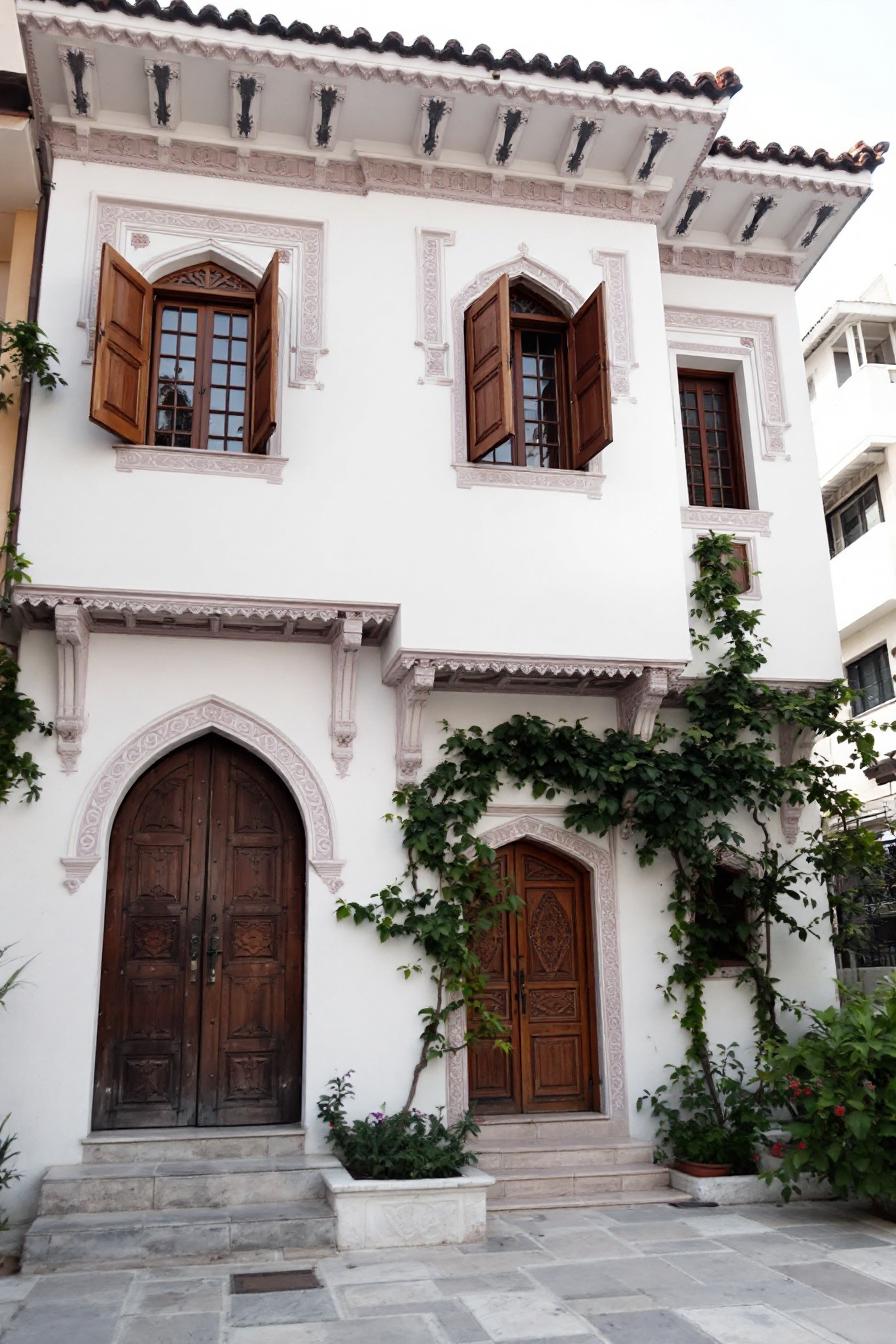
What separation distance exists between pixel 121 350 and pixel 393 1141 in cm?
586

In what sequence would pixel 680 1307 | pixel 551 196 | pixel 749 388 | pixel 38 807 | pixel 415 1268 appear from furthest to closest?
1. pixel 749 388
2. pixel 551 196
3. pixel 38 807
4. pixel 415 1268
5. pixel 680 1307

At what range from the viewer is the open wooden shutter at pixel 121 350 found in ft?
25.7

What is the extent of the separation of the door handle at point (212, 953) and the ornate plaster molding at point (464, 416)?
390 centimetres

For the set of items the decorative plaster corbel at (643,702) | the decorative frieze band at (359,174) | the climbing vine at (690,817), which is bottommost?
the climbing vine at (690,817)

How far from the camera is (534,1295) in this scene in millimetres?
5746

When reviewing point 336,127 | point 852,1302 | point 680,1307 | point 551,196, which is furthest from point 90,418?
point 852,1302

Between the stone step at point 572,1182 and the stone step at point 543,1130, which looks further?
the stone step at point 543,1130

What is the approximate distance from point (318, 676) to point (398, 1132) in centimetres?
335

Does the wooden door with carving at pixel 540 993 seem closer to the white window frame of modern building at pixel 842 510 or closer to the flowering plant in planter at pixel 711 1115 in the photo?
the flowering plant in planter at pixel 711 1115

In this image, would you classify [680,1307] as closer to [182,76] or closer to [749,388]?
[749,388]

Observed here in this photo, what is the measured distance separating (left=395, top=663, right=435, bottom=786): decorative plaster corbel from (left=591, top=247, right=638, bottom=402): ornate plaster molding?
299 cm

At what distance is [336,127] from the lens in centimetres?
884

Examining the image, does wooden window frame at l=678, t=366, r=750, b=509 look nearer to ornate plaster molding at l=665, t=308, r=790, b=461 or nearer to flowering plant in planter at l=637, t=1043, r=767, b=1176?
ornate plaster molding at l=665, t=308, r=790, b=461

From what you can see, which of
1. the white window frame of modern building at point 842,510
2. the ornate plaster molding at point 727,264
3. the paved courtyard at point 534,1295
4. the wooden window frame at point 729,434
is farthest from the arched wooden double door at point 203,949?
the white window frame of modern building at point 842,510
